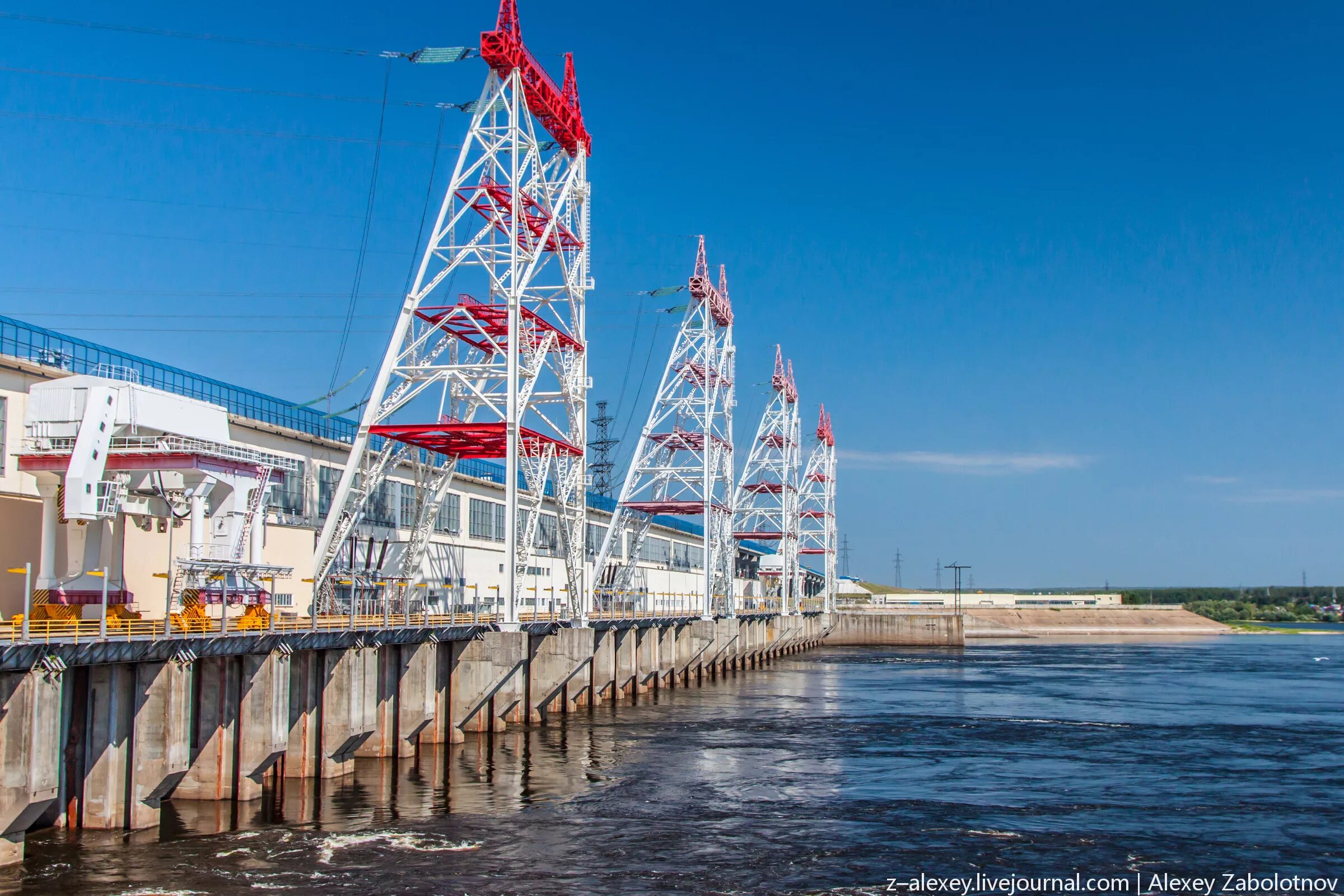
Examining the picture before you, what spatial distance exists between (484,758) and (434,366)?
53.3ft

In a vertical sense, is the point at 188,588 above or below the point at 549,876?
above

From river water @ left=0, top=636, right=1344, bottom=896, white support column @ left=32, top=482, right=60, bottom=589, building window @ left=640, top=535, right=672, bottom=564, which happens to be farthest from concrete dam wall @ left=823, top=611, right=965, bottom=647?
white support column @ left=32, top=482, right=60, bottom=589

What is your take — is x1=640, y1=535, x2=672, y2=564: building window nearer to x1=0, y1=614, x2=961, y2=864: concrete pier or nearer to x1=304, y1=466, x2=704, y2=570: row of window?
x1=304, y1=466, x2=704, y2=570: row of window

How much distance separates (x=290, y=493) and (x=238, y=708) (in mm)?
25516

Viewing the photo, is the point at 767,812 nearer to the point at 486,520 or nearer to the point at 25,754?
the point at 25,754

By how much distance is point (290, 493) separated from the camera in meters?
56.8

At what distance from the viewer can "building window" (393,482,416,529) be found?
223ft

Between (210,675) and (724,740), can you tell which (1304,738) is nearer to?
(724,740)

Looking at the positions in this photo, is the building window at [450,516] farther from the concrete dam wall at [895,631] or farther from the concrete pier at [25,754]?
the concrete dam wall at [895,631]

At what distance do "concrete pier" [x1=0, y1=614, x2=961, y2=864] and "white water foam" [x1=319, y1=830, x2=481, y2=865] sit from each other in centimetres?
381

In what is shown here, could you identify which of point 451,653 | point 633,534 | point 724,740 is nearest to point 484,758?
point 451,653

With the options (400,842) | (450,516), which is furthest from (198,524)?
(450,516)

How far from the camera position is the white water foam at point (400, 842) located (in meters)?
28.9

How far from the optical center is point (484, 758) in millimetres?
43594
